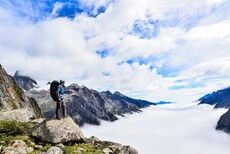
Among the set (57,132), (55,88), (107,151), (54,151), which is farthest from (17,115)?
(54,151)

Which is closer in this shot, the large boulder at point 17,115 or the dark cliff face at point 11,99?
the large boulder at point 17,115

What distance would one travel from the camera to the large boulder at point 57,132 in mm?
24781

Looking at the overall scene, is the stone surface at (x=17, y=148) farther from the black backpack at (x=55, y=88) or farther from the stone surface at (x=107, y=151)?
the stone surface at (x=107, y=151)

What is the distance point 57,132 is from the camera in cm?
2509

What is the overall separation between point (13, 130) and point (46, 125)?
12.3 ft

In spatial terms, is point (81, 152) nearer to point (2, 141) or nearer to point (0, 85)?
point (2, 141)

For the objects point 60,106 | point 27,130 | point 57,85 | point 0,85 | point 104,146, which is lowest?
point 104,146

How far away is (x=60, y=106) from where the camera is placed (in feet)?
93.0

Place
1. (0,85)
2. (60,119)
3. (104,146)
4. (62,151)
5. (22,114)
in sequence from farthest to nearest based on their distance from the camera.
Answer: (0,85) < (22,114) < (104,146) < (60,119) < (62,151)

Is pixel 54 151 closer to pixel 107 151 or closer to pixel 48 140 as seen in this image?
pixel 48 140

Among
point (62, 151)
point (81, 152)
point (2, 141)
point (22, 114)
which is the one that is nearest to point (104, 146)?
point (81, 152)

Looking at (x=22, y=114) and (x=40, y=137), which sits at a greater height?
(x=22, y=114)

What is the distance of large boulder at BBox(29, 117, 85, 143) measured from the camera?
2478cm

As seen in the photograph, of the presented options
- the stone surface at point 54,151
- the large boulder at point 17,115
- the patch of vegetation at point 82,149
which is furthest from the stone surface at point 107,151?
the large boulder at point 17,115
